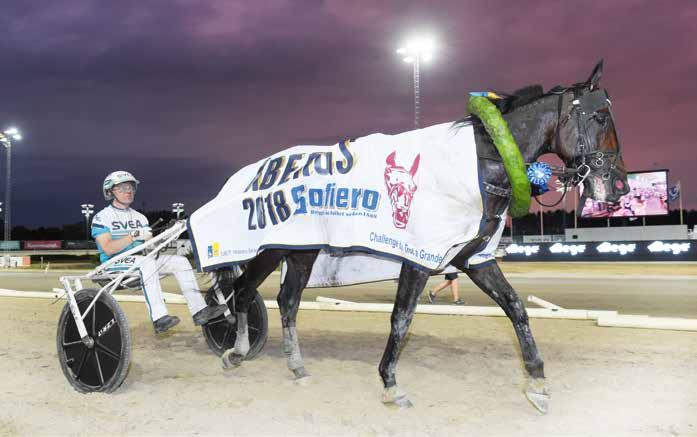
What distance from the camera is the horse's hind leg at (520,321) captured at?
12.3 ft

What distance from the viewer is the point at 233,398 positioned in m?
3.99

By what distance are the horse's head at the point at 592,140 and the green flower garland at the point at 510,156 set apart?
35 cm

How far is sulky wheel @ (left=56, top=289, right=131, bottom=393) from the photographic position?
13.9ft

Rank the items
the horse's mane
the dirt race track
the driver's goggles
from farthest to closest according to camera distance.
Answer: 1. the driver's goggles
2. the horse's mane
3. the dirt race track

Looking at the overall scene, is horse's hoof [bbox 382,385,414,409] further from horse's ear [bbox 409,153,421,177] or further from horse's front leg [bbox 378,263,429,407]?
horse's ear [bbox 409,153,421,177]

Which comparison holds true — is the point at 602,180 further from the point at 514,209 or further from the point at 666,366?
the point at 666,366

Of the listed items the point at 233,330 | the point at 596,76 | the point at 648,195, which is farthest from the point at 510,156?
the point at 648,195

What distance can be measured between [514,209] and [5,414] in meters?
3.49

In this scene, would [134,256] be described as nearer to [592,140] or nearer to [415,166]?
[415,166]

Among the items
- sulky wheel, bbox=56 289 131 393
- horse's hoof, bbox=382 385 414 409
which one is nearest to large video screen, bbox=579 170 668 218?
horse's hoof, bbox=382 385 414 409

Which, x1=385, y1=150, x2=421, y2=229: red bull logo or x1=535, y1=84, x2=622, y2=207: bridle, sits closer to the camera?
x1=535, y1=84, x2=622, y2=207: bridle

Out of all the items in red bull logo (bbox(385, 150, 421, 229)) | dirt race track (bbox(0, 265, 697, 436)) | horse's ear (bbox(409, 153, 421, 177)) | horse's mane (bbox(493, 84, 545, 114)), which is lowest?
dirt race track (bbox(0, 265, 697, 436))

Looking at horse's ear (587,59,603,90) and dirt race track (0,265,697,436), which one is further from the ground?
horse's ear (587,59,603,90)

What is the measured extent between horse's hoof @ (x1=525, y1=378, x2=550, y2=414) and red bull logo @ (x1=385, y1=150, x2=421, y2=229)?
4.33 feet
